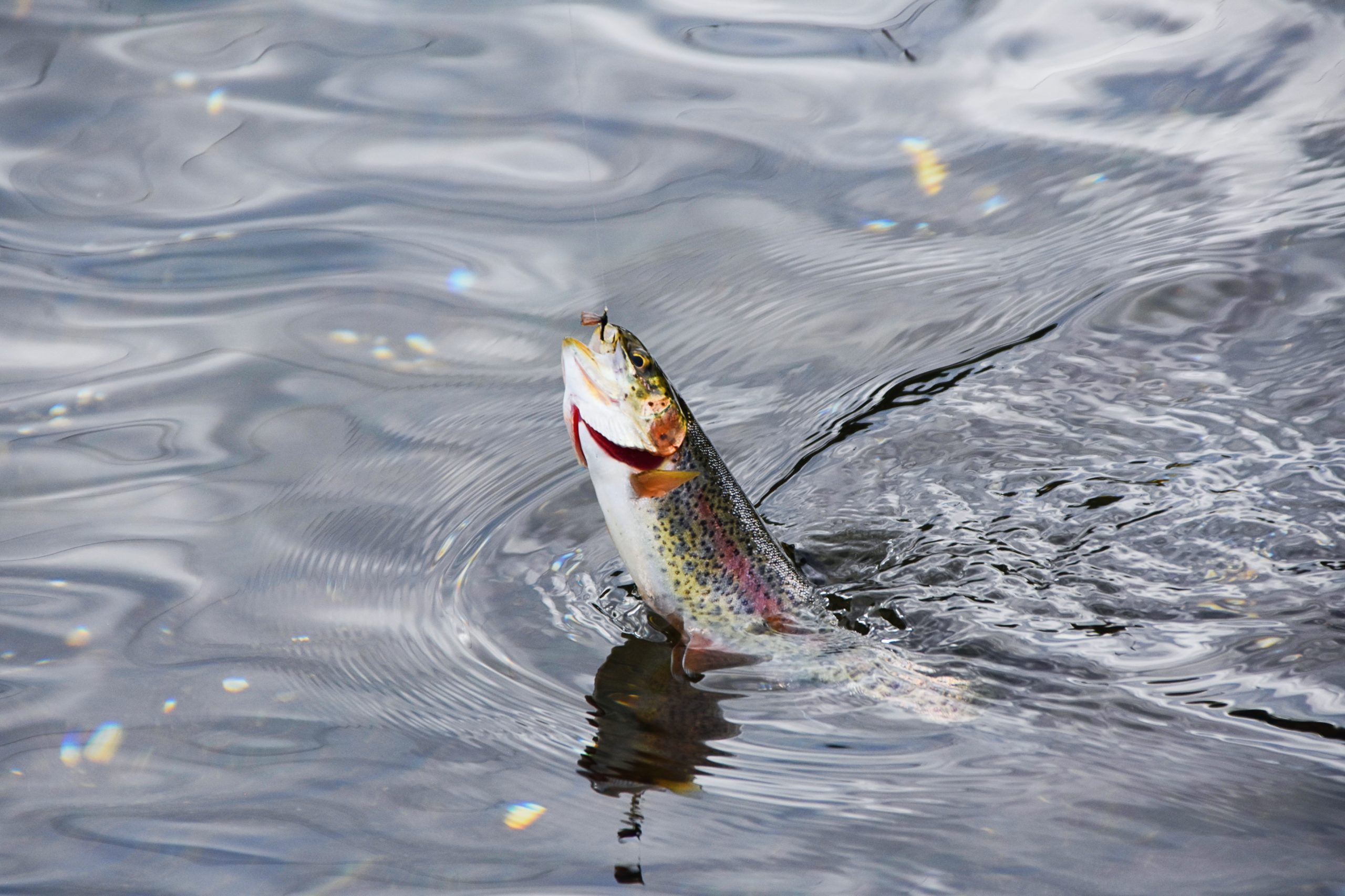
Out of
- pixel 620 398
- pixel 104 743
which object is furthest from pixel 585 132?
pixel 104 743

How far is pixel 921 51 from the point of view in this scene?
7.46 m

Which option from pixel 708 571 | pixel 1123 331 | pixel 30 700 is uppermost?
pixel 1123 331

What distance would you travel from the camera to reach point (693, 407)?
17.3 feet

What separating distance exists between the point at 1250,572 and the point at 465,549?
267cm

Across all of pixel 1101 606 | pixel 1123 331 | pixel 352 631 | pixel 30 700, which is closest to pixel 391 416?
pixel 352 631

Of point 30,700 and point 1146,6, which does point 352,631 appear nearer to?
point 30,700

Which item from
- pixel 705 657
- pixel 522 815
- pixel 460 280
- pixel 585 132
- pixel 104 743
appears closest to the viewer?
pixel 522 815

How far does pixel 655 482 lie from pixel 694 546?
0.26 metres

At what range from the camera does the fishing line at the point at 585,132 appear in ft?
19.6

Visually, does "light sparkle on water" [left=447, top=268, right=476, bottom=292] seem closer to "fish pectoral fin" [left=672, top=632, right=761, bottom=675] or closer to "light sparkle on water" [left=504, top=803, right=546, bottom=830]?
"fish pectoral fin" [left=672, top=632, right=761, bottom=675]

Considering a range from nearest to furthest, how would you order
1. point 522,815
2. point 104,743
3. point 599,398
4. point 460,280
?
point 522,815
point 104,743
point 599,398
point 460,280

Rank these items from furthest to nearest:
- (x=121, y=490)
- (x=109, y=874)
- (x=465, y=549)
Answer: (x=121, y=490) → (x=465, y=549) → (x=109, y=874)

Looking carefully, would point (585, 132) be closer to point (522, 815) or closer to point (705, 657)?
point (705, 657)

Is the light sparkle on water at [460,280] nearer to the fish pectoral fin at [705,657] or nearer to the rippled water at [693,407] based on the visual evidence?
the rippled water at [693,407]
